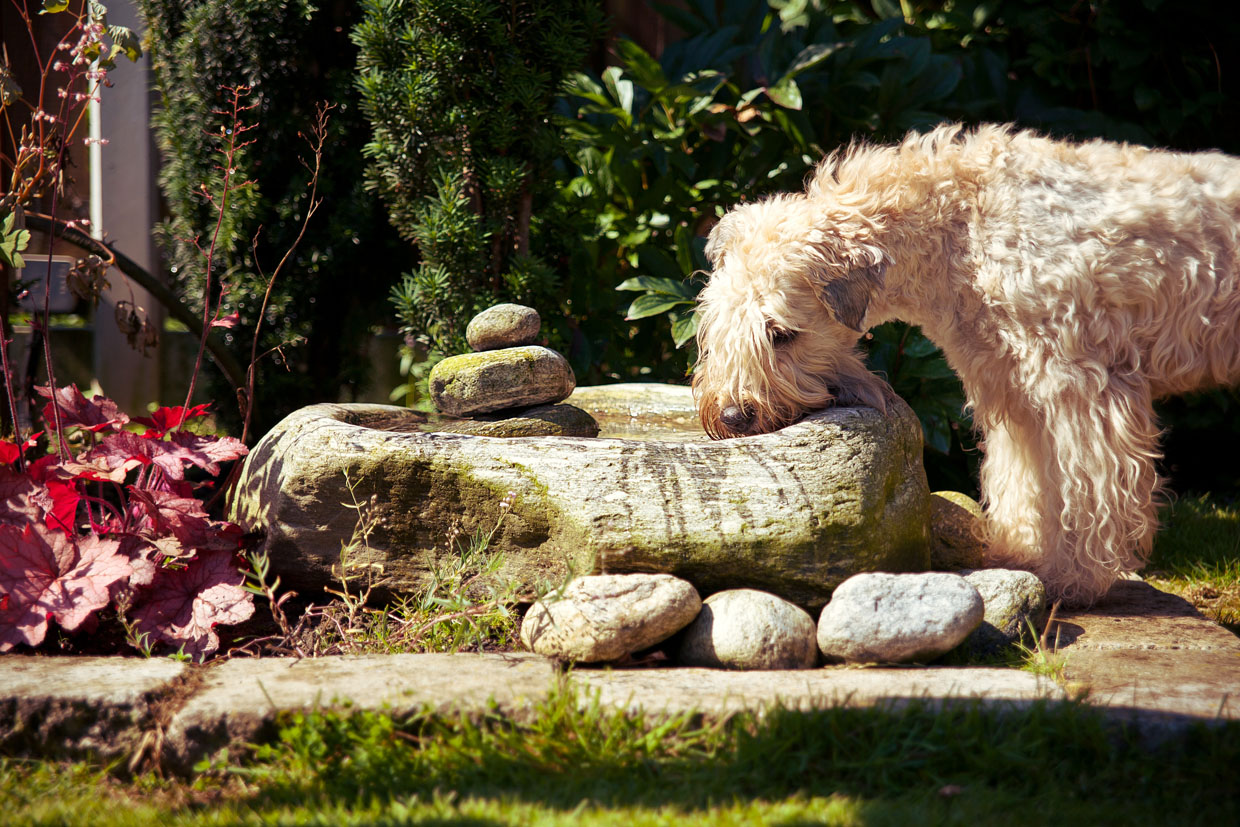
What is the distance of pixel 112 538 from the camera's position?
3.08 meters

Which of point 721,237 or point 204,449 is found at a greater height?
point 721,237

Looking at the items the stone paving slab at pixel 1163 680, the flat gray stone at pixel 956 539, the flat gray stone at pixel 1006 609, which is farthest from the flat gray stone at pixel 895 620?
the flat gray stone at pixel 956 539

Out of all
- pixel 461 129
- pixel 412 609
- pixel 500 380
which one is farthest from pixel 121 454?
pixel 461 129

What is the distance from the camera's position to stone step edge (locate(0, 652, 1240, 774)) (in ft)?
7.90

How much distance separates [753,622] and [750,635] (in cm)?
4

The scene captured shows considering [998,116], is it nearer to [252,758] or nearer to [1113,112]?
[1113,112]

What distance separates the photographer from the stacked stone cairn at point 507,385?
375 centimetres

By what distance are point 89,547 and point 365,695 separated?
1.13 m

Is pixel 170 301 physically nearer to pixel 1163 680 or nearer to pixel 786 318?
pixel 786 318

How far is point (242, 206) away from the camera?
4762 mm

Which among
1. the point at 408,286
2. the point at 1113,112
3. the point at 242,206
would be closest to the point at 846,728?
the point at 408,286

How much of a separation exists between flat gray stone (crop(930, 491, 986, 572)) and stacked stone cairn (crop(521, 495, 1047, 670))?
84 centimetres

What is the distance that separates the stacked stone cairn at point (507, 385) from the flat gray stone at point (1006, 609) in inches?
64.5

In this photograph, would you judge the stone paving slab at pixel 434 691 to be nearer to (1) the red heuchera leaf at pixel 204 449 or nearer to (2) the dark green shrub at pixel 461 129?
(1) the red heuchera leaf at pixel 204 449
